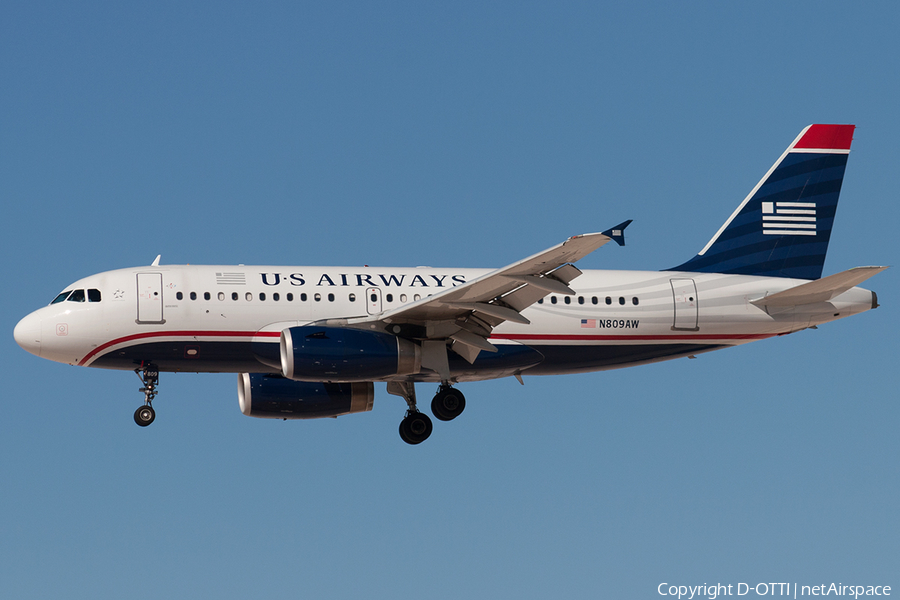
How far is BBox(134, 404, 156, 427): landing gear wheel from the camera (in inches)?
1172

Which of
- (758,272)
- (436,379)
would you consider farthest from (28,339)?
(758,272)

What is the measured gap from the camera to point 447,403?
30891 mm

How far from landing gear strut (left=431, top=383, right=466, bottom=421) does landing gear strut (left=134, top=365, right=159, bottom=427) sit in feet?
23.4

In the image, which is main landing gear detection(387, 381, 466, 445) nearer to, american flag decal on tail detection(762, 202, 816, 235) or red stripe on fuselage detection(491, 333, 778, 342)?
red stripe on fuselage detection(491, 333, 778, 342)

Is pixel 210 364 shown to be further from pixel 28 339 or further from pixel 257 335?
pixel 28 339

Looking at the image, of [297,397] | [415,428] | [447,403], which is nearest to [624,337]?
[447,403]

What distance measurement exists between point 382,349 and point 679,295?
29.2 feet

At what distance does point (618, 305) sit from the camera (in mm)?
31719

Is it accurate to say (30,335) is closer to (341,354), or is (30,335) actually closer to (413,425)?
(341,354)

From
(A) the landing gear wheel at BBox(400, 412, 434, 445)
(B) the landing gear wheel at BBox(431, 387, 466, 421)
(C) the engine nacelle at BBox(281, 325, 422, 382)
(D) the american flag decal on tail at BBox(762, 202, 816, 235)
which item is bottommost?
(A) the landing gear wheel at BBox(400, 412, 434, 445)

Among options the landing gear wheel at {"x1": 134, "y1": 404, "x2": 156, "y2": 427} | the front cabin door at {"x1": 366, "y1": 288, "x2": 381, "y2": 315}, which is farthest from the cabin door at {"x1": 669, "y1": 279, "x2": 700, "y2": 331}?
the landing gear wheel at {"x1": 134, "y1": 404, "x2": 156, "y2": 427}

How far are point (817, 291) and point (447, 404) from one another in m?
10.2

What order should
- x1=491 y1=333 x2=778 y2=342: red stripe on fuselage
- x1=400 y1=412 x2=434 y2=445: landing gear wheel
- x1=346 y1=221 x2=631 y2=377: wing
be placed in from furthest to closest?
x1=400 y1=412 x2=434 y2=445: landing gear wheel < x1=491 y1=333 x2=778 y2=342: red stripe on fuselage < x1=346 y1=221 x2=631 y2=377: wing

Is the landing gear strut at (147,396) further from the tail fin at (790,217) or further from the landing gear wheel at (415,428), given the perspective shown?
the tail fin at (790,217)
